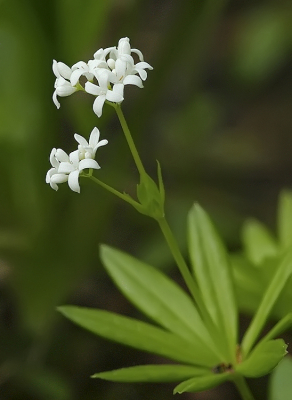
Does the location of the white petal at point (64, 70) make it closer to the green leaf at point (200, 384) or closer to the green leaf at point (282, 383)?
the green leaf at point (200, 384)

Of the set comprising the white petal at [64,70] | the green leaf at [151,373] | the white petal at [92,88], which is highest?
the white petal at [64,70]

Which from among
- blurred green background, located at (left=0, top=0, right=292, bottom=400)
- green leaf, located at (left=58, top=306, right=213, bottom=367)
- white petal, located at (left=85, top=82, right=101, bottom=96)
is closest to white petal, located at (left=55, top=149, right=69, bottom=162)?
white petal, located at (left=85, top=82, right=101, bottom=96)

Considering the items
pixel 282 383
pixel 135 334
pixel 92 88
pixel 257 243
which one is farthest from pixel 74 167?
pixel 257 243

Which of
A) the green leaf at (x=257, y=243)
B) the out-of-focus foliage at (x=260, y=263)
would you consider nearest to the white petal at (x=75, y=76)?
the out-of-focus foliage at (x=260, y=263)

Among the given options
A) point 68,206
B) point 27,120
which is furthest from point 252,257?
point 27,120

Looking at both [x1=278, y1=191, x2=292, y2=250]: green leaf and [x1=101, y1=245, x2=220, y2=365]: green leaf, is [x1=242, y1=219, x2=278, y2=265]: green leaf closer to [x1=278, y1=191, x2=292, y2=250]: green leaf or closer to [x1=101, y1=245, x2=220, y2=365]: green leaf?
[x1=278, y1=191, x2=292, y2=250]: green leaf

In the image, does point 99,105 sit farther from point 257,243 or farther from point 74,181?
point 257,243

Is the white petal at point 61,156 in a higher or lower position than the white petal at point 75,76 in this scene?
lower
